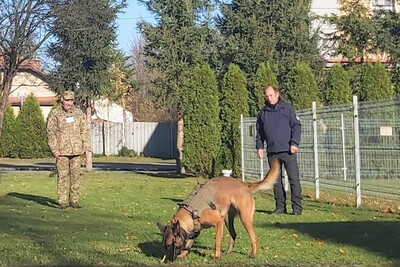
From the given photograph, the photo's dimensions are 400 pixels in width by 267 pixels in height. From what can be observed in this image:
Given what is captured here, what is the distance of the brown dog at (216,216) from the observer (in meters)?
6.83

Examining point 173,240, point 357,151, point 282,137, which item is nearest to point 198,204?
point 173,240

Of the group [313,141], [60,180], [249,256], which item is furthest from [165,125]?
[249,256]

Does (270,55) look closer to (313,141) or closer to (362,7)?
(362,7)

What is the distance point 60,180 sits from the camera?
38.2 ft

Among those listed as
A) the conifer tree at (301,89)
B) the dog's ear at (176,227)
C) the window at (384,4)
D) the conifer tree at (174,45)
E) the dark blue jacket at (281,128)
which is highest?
the window at (384,4)

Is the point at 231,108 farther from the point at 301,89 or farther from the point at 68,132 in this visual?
the point at 68,132

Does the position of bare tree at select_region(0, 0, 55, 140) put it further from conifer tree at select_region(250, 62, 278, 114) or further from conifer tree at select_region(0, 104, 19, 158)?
conifer tree at select_region(0, 104, 19, 158)

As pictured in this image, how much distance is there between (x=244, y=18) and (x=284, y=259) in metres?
19.5

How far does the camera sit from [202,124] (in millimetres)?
22750

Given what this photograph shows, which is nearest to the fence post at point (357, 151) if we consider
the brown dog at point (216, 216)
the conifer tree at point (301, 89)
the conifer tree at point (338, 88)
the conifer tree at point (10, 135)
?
the brown dog at point (216, 216)

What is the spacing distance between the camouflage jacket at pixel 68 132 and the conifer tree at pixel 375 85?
11.3m

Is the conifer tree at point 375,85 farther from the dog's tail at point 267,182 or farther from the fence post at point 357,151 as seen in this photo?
the dog's tail at point 267,182

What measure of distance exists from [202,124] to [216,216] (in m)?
15.8

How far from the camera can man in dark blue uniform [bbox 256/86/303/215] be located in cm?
1091
